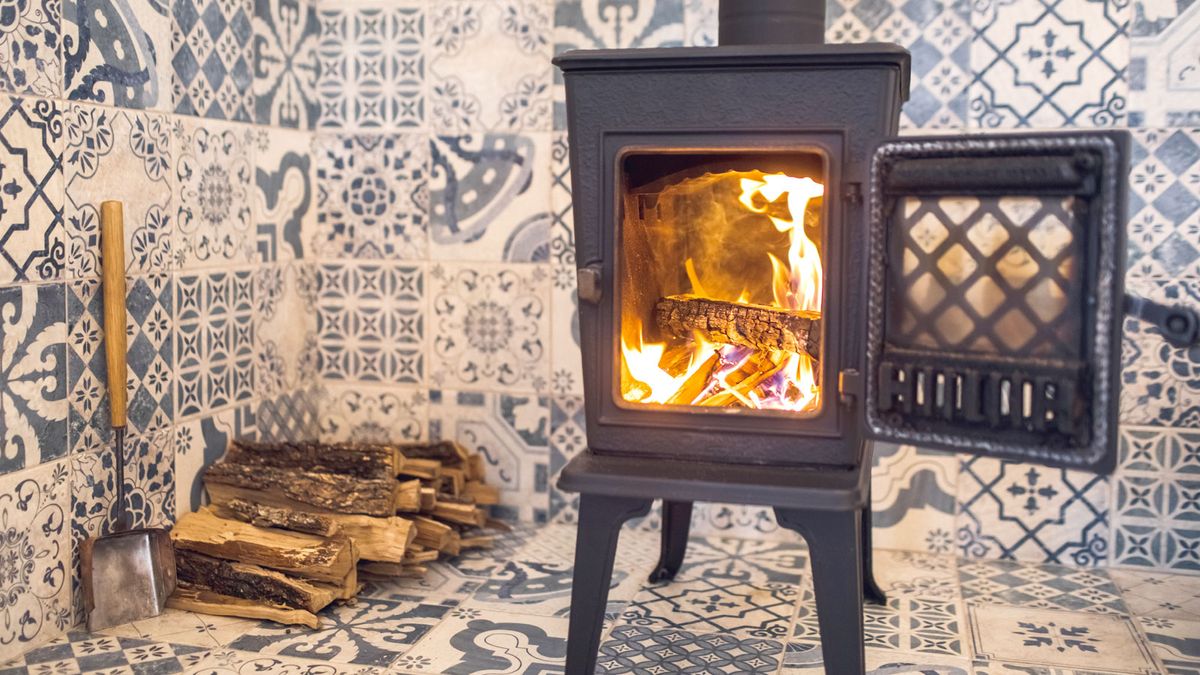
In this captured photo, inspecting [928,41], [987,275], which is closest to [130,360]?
[987,275]

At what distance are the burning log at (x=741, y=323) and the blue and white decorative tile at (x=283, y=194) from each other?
3.20ft

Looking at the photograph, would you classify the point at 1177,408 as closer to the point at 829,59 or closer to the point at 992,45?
the point at 992,45

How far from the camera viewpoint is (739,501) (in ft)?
4.63

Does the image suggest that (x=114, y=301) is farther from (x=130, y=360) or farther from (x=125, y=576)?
(x=125, y=576)

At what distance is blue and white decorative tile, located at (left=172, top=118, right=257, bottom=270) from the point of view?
2.00m

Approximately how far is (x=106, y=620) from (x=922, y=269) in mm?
1323

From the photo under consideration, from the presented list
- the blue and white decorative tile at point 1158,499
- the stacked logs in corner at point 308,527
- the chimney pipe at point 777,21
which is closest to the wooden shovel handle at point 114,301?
the stacked logs in corner at point 308,527

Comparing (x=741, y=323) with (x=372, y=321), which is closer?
(x=741, y=323)

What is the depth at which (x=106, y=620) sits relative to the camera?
5.78ft

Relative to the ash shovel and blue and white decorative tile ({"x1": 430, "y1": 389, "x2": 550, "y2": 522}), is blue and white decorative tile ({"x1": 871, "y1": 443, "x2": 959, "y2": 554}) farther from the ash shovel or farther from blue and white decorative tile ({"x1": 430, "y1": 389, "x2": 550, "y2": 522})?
the ash shovel

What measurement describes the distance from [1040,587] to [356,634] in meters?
1.18

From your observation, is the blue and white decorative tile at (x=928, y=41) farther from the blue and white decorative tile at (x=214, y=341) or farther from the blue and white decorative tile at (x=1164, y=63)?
the blue and white decorative tile at (x=214, y=341)

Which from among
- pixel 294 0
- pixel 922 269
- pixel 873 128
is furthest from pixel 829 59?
pixel 294 0

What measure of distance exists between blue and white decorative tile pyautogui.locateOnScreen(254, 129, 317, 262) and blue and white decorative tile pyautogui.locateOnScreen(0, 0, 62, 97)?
557 mm
